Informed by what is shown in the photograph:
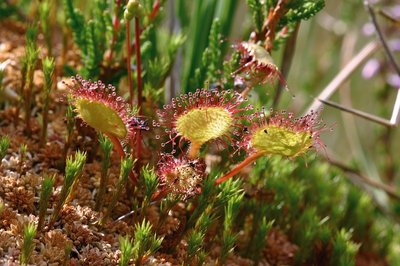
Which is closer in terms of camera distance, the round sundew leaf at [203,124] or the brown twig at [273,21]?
the round sundew leaf at [203,124]

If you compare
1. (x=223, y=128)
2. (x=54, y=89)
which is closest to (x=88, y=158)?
(x=54, y=89)

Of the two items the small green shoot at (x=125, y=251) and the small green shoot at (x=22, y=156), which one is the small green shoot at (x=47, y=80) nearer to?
the small green shoot at (x=22, y=156)

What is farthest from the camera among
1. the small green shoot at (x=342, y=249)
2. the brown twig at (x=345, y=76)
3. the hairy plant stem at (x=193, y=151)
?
the brown twig at (x=345, y=76)

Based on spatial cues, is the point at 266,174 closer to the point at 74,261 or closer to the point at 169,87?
the point at 169,87

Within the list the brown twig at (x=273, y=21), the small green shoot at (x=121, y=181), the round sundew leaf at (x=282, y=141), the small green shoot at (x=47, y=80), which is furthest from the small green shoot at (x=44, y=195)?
the brown twig at (x=273, y=21)

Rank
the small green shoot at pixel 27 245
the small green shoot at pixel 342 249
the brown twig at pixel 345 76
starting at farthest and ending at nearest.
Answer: the brown twig at pixel 345 76, the small green shoot at pixel 342 249, the small green shoot at pixel 27 245

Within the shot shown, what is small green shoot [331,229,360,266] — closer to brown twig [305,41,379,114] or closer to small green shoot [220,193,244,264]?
small green shoot [220,193,244,264]

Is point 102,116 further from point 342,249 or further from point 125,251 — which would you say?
point 342,249
